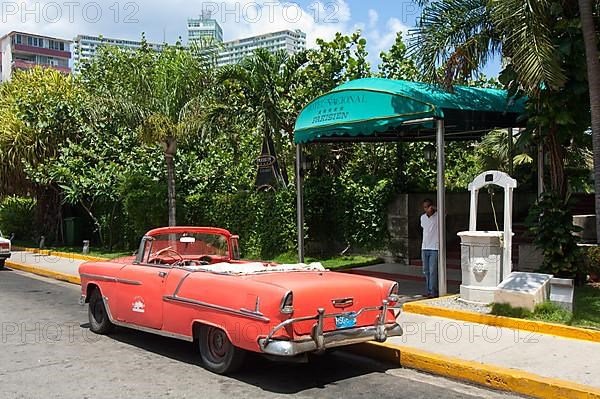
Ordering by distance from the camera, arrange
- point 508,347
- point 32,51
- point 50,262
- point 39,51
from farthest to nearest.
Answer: point 39,51
point 32,51
point 50,262
point 508,347

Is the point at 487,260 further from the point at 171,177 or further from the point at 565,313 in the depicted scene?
the point at 171,177

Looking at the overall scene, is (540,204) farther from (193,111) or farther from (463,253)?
(193,111)

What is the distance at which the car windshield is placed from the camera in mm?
7992

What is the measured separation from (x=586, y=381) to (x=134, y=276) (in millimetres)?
5116

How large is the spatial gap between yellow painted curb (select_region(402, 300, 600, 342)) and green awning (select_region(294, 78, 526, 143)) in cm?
308

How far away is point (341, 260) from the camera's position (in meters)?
14.5

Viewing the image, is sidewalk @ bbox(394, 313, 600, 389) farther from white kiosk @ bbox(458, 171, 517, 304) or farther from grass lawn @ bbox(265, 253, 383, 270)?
grass lawn @ bbox(265, 253, 383, 270)

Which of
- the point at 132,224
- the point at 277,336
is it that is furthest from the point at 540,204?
the point at 132,224

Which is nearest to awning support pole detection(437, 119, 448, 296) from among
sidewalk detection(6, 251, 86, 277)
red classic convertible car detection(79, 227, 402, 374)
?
red classic convertible car detection(79, 227, 402, 374)

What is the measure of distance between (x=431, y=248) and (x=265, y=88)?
296 inches

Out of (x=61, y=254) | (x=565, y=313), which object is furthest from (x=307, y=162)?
(x=61, y=254)

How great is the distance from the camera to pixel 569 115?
9289mm

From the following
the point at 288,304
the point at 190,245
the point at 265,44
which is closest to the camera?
the point at 288,304

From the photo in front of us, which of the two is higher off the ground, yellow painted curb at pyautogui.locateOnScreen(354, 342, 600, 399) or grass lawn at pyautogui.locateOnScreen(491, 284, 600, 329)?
grass lawn at pyautogui.locateOnScreen(491, 284, 600, 329)
